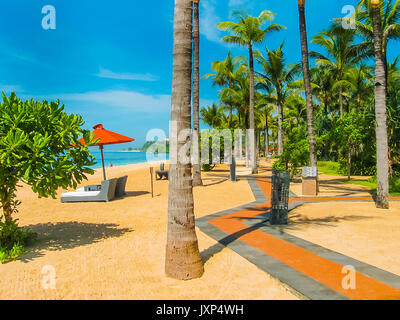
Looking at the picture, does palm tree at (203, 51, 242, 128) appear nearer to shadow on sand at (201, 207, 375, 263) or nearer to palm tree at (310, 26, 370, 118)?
palm tree at (310, 26, 370, 118)

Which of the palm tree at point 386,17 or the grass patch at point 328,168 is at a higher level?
the palm tree at point 386,17

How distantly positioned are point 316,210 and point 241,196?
154 inches

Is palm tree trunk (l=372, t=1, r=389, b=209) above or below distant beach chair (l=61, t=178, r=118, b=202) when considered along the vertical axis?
above

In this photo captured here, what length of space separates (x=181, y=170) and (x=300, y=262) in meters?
2.70

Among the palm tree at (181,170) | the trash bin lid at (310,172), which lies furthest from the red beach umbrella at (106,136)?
the palm tree at (181,170)

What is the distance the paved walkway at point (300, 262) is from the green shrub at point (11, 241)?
Answer: 402cm

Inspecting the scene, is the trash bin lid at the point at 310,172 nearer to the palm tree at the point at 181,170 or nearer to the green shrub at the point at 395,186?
the green shrub at the point at 395,186

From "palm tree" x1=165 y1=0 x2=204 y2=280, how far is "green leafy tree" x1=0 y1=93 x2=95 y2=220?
90.4 inches

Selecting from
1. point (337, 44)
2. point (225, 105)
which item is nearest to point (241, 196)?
point (337, 44)

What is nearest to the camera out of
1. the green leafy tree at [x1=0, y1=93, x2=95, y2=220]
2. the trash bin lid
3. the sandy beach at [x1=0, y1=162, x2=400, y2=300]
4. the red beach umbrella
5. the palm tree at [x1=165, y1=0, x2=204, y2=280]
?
the sandy beach at [x1=0, y1=162, x2=400, y2=300]

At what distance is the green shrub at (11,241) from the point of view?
516cm

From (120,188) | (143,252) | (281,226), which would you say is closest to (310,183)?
(281,226)

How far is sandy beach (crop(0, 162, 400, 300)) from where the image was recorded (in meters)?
4.02

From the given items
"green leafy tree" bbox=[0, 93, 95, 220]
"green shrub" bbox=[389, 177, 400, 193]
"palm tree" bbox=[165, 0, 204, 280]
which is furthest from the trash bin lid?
"green leafy tree" bbox=[0, 93, 95, 220]
